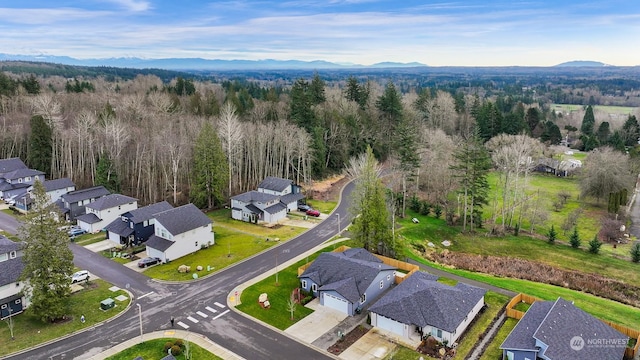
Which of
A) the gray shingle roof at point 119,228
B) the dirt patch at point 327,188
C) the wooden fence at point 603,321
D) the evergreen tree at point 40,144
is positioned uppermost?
the evergreen tree at point 40,144

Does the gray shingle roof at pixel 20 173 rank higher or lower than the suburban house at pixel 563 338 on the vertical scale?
higher

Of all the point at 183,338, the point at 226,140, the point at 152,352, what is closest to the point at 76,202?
the point at 226,140

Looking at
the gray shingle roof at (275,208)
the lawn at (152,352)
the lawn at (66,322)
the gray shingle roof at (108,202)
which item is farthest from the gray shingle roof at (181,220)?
the lawn at (152,352)

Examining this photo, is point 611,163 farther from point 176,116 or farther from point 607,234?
point 176,116

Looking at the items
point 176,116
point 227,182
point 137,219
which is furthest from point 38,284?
point 176,116

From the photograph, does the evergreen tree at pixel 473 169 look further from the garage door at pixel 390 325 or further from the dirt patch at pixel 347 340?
the dirt patch at pixel 347 340

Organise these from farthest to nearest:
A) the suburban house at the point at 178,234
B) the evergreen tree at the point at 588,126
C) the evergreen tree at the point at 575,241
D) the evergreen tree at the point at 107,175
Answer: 1. the evergreen tree at the point at 588,126
2. the evergreen tree at the point at 107,175
3. the evergreen tree at the point at 575,241
4. the suburban house at the point at 178,234

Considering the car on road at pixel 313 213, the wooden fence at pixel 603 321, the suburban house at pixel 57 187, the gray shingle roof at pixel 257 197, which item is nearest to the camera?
the wooden fence at pixel 603 321
